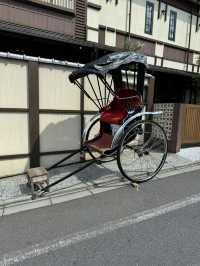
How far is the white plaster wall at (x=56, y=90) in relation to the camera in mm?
4309

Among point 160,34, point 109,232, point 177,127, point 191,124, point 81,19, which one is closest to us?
point 109,232

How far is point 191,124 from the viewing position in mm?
6445

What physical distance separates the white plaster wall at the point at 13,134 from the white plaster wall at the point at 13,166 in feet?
0.54

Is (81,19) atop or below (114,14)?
below

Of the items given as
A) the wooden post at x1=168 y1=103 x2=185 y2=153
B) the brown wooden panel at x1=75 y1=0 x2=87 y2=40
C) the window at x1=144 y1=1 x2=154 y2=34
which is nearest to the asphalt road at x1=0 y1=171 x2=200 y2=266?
the wooden post at x1=168 y1=103 x2=185 y2=153

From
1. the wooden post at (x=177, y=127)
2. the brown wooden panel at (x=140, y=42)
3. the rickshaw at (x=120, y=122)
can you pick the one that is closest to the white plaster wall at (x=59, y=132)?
the rickshaw at (x=120, y=122)

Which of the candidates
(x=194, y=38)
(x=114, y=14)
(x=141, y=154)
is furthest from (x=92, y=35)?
(x=194, y=38)

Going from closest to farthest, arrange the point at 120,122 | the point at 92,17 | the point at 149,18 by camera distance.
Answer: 1. the point at 120,122
2. the point at 92,17
3. the point at 149,18

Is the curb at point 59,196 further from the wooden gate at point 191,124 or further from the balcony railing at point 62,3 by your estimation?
the balcony railing at point 62,3

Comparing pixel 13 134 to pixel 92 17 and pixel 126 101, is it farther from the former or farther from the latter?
pixel 92 17

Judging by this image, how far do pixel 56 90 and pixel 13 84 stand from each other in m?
0.83

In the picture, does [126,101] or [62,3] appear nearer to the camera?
[126,101]

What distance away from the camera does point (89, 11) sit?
291 inches

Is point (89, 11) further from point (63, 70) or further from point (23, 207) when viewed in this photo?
point (23, 207)
